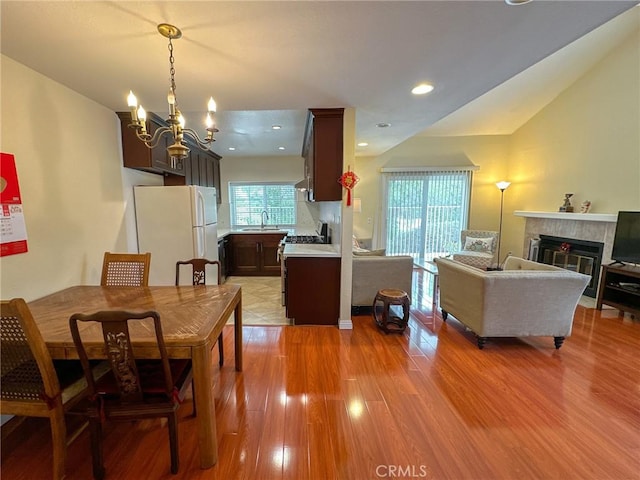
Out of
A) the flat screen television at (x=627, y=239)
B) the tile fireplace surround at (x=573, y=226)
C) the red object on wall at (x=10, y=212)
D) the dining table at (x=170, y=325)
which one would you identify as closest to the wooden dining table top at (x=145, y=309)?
the dining table at (x=170, y=325)

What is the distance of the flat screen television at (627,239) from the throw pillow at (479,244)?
6.02 ft

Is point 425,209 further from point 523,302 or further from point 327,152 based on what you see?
point 327,152

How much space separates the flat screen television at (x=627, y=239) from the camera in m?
3.33

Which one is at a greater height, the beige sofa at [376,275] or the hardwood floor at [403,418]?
the beige sofa at [376,275]

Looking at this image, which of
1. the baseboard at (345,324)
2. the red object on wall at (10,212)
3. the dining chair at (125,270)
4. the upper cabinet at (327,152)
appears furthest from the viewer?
the baseboard at (345,324)

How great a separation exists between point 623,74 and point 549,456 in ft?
16.4

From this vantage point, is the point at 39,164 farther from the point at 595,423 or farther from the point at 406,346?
the point at 595,423

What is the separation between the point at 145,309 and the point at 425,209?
5.67 metres

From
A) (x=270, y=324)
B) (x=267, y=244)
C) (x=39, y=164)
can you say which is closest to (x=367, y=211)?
(x=267, y=244)

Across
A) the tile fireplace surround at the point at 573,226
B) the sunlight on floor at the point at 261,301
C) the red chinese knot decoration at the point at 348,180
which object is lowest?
the sunlight on floor at the point at 261,301

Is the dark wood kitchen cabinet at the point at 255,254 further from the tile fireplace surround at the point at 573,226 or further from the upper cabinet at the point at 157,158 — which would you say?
the tile fireplace surround at the point at 573,226

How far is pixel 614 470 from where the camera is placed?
1.45m

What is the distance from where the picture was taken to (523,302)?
2.59m

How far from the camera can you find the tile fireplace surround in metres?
3.91
